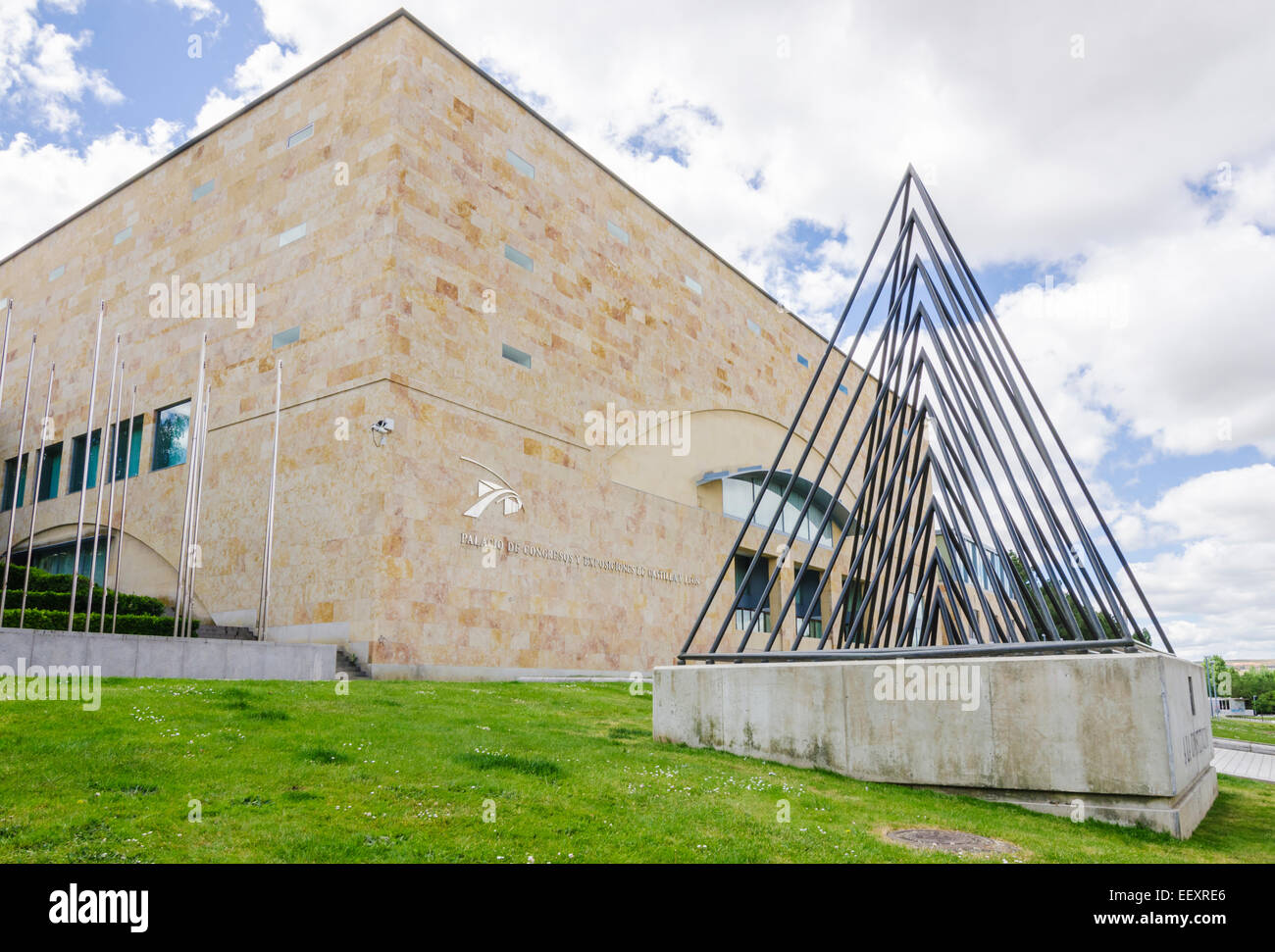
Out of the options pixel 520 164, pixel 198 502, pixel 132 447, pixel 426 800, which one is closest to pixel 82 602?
pixel 198 502

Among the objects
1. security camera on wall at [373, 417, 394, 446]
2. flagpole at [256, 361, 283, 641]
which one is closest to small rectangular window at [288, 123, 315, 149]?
flagpole at [256, 361, 283, 641]

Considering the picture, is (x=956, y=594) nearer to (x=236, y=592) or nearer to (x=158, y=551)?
(x=236, y=592)

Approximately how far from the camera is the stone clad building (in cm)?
2236

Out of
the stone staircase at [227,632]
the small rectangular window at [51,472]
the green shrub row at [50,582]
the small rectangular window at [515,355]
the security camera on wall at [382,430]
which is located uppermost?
the small rectangular window at [515,355]

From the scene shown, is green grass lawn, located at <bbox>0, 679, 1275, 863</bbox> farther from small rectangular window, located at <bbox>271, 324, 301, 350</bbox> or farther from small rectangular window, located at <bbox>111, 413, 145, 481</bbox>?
small rectangular window, located at <bbox>111, 413, 145, 481</bbox>

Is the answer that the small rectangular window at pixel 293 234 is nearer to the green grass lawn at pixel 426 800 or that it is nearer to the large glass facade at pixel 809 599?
the green grass lawn at pixel 426 800

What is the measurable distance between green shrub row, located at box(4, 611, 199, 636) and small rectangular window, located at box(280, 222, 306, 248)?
10.9 metres

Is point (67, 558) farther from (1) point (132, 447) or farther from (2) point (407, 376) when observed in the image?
(2) point (407, 376)

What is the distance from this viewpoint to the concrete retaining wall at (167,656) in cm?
1475

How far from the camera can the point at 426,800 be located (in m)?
8.02

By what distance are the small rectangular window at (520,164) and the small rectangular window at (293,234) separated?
251 inches

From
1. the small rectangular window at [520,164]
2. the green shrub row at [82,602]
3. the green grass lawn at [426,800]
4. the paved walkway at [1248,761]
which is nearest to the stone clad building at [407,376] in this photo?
the small rectangular window at [520,164]

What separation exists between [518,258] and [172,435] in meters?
A: 11.8
